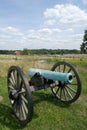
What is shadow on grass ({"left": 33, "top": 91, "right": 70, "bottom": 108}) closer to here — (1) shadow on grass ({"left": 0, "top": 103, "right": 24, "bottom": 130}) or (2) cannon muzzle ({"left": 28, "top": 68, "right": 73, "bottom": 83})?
(1) shadow on grass ({"left": 0, "top": 103, "right": 24, "bottom": 130})

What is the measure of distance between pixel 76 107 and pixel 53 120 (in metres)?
1.21

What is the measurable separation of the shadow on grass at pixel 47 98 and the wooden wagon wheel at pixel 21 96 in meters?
1.35

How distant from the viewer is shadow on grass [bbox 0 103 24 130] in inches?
185

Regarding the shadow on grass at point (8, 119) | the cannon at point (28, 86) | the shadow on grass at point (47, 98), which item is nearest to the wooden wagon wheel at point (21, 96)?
the cannon at point (28, 86)

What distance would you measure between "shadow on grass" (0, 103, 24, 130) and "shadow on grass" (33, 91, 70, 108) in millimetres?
1063

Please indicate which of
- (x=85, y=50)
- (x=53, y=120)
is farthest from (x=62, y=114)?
(x=85, y=50)

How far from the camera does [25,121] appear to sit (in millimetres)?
4363

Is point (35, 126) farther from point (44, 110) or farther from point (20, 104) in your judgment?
point (44, 110)

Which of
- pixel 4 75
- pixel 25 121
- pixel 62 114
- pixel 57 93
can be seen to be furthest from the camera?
pixel 4 75

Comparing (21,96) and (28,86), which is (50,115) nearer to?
(21,96)

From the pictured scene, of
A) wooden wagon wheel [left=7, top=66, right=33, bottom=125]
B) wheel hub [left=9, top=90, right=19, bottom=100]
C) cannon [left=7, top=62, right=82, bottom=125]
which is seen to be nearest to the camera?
wooden wagon wheel [left=7, top=66, right=33, bottom=125]

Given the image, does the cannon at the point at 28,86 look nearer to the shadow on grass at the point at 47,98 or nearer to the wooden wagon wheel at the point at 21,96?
the wooden wagon wheel at the point at 21,96

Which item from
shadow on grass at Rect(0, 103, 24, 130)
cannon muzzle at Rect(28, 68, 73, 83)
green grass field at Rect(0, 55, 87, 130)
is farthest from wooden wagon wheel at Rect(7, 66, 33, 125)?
cannon muzzle at Rect(28, 68, 73, 83)

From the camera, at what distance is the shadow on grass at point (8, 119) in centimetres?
470
